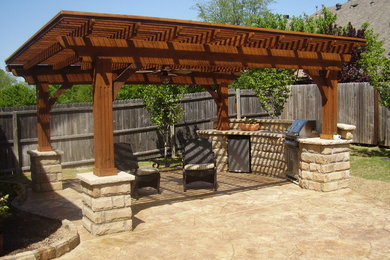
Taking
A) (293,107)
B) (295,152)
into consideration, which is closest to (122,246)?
(295,152)

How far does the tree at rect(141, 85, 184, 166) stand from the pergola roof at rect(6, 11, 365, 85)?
340 cm

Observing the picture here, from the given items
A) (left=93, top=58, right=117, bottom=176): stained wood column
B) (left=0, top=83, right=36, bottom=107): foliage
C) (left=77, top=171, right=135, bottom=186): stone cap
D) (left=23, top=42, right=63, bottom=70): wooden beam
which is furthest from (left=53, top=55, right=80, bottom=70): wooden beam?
(left=0, top=83, right=36, bottom=107): foliage

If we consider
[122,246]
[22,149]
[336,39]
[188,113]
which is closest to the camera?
[122,246]

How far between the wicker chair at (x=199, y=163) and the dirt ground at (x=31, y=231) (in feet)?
10.7

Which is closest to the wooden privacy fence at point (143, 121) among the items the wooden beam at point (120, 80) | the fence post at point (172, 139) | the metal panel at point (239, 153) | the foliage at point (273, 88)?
the fence post at point (172, 139)

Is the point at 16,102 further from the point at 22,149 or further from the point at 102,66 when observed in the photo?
the point at 102,66

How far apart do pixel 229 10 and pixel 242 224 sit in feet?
128

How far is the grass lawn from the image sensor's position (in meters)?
10.9

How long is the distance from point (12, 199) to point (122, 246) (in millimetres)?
4626

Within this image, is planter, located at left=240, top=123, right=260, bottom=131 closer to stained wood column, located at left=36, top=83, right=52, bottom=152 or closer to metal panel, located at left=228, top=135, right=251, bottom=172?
metal panel, located at left=228, top=135, right=251, bottom=172

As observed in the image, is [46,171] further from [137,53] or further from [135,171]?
[137,53]

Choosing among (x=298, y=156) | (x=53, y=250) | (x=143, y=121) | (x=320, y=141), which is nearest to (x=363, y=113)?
(x=298, y=156)

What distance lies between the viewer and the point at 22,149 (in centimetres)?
1241

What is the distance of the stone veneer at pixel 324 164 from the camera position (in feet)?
30.0
